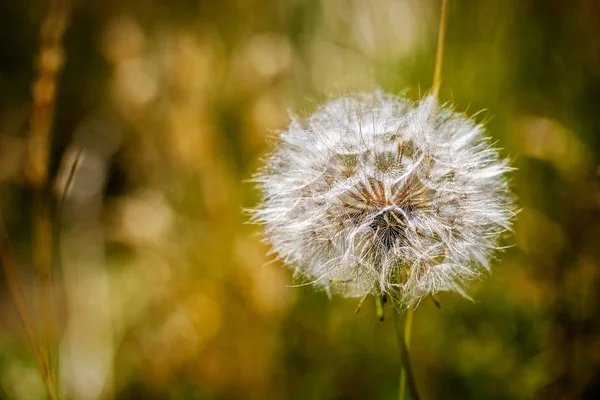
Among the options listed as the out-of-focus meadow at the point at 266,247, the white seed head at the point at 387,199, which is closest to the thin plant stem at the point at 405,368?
the white seed head at the point at 387,199

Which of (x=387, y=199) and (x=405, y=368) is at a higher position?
(x=387, y=199)

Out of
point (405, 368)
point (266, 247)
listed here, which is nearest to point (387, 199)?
point (405, 368)

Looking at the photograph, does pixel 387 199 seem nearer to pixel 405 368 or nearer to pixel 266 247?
pixel 405 368

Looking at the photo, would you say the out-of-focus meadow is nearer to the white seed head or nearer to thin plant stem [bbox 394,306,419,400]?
the white seed head

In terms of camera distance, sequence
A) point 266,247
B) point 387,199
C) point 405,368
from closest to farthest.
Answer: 1. point 405,368
2. point 387,199
3. point 266,247

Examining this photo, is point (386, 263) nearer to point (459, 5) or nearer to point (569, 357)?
point (569, 357)
